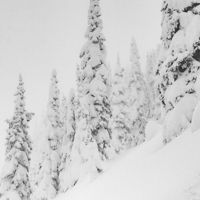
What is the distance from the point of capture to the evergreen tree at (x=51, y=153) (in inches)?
1081

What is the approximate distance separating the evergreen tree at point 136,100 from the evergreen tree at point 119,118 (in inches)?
56.0

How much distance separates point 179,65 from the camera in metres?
10.1

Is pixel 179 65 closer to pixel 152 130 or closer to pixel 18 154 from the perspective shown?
pixel 152 130

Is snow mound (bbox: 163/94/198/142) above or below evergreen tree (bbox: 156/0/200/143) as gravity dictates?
below

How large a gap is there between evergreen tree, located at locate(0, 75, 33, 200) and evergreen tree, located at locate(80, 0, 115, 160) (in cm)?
607

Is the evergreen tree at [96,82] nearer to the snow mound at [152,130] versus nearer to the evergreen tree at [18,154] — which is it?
the snow mound at [152,130]

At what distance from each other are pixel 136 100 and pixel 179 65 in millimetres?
26365

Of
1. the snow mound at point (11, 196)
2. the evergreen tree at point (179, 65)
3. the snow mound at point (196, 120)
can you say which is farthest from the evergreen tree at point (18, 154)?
the snow mound at point (196, 120)

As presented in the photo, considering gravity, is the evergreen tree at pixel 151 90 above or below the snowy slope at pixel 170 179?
above

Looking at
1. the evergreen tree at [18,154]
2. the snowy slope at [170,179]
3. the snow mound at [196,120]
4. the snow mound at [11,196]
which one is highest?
the evergreen tree at [18,154]

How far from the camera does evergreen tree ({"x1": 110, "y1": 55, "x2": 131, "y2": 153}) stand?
30.7 meters

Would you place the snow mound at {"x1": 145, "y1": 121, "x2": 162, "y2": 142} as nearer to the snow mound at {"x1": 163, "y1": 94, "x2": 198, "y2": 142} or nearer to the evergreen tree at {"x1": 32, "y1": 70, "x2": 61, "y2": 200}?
the snow mound at {"x1": 163, "y1": 94, "x2": 198, "y2": 142}

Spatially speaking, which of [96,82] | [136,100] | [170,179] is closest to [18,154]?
[96,82]

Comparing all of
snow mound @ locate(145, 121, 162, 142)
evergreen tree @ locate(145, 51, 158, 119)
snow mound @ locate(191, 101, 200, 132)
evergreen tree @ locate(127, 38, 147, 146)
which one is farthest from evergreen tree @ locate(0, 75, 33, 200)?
evergreen tree @ locate(145, 51, 158, 119)
